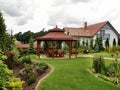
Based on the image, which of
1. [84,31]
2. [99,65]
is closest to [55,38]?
[99,65]

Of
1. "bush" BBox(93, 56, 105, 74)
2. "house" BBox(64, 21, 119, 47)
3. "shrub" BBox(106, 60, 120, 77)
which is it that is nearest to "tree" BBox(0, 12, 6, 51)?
"bush" BBox(93, 56, 105, 74)

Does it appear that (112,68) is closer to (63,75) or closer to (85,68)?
(85,68)

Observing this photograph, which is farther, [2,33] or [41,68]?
[2,33]

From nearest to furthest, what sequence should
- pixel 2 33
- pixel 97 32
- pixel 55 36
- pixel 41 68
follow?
pixel 41 68, pixel 2 33, pixel 55 36, pixel 97 32

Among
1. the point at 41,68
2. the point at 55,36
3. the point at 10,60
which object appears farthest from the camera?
the point at 55,36

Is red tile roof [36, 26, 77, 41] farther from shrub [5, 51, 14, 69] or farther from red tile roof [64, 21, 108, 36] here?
red tile roof [64, 21, 108, 36]

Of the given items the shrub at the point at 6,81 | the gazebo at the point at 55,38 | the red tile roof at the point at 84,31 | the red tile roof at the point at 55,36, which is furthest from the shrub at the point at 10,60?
the red tile roof at the point at 84,31

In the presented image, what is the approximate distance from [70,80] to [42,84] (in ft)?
6.03

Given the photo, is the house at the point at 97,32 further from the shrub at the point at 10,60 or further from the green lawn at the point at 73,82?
the green lawn at the point at 73,82

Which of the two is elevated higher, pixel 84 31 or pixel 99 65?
pixel 84 31

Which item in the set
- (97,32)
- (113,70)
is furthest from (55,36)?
(97,32)

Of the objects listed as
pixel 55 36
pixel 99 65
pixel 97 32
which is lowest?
pixel 99 65

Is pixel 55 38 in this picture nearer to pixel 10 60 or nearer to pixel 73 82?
pixel 10 60

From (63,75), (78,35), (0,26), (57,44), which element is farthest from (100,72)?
(78,35)
